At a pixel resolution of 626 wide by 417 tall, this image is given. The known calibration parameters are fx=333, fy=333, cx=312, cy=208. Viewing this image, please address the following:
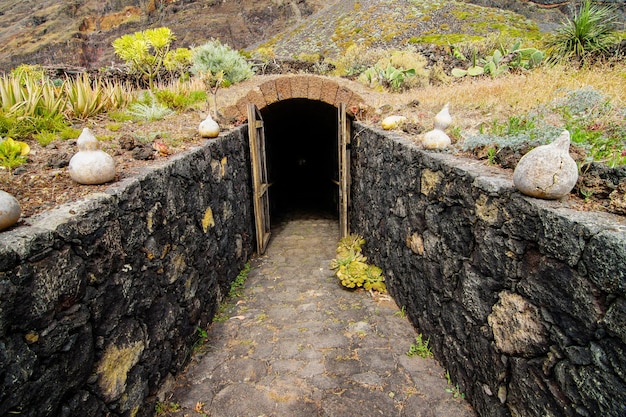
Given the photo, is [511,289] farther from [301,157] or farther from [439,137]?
[301,157]

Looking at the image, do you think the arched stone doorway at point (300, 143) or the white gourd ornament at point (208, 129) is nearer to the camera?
the white gourd ornament at point (208, 129)

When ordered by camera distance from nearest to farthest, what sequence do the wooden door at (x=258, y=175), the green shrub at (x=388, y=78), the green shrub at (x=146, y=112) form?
the green shrub at (x=146, y=112)
the wooden door at (x=258, y=175)
the green shrub at (x=388, y=78)

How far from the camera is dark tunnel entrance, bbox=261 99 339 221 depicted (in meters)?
8.05

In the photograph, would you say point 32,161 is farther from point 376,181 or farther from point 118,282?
point 376,181

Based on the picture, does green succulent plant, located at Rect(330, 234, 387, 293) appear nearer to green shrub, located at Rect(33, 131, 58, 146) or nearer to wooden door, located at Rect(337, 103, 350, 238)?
wooden door, located at Rect(337, 103, 350, 238)

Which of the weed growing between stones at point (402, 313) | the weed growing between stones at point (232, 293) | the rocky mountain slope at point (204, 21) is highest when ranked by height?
the rocky mountain slope at point (204, 21)

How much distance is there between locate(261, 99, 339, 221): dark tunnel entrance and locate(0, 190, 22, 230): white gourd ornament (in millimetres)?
5722

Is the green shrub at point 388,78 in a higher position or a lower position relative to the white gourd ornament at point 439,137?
higher

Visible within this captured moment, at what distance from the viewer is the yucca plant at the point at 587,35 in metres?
5.57

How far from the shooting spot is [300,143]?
37.3 ft

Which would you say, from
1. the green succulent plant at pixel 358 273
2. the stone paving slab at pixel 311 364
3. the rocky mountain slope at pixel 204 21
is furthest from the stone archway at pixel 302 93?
the rocky mountain slope at pixel 204 21

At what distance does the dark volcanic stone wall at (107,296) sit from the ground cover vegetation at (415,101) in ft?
1.12

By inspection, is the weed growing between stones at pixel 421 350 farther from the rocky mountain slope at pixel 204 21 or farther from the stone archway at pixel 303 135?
the rocky mountain slope at pixel 204 21

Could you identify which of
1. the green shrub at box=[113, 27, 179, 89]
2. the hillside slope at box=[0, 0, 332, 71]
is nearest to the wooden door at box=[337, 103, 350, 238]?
the green shrub at box=[113, 27, 179, 89]
